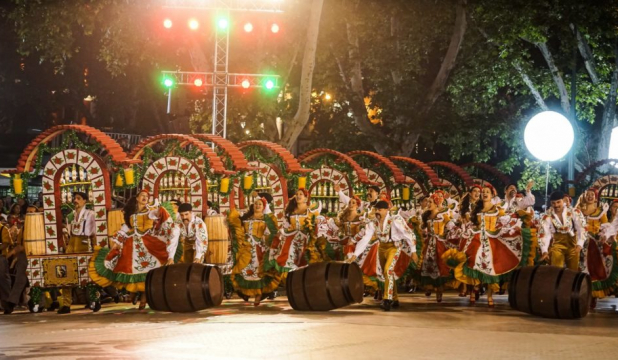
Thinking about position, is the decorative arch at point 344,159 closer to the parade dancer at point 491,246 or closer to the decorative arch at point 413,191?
the decorative arch at point 413,191

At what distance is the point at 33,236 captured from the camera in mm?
16812

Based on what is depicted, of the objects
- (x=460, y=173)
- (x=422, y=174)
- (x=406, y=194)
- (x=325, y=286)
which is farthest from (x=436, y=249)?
(x=422, y=174)

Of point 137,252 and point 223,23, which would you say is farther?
point 223,23

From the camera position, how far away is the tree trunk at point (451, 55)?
3191 centimetres

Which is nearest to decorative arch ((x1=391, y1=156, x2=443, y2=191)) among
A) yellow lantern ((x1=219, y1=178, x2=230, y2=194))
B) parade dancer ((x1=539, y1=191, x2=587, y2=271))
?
yellow lantern ((x1=219, y1=178, x2=230, y2=194))

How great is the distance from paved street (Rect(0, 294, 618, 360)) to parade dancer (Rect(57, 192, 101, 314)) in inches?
12.1

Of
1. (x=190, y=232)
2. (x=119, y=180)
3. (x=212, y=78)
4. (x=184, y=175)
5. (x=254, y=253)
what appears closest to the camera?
(x=190, y=232)

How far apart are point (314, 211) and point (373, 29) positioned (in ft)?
53.8

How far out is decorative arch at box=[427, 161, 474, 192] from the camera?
29.4m

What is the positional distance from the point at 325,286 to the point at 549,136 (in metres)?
12.8

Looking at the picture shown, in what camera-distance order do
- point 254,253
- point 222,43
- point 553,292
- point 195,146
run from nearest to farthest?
point 553,292 → point 254,253 → point 195,146 → point 222,43

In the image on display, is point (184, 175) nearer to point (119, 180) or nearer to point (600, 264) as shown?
point (119, 180)

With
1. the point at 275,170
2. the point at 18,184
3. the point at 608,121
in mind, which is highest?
the point at 608,121

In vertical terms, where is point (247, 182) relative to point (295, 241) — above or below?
above
